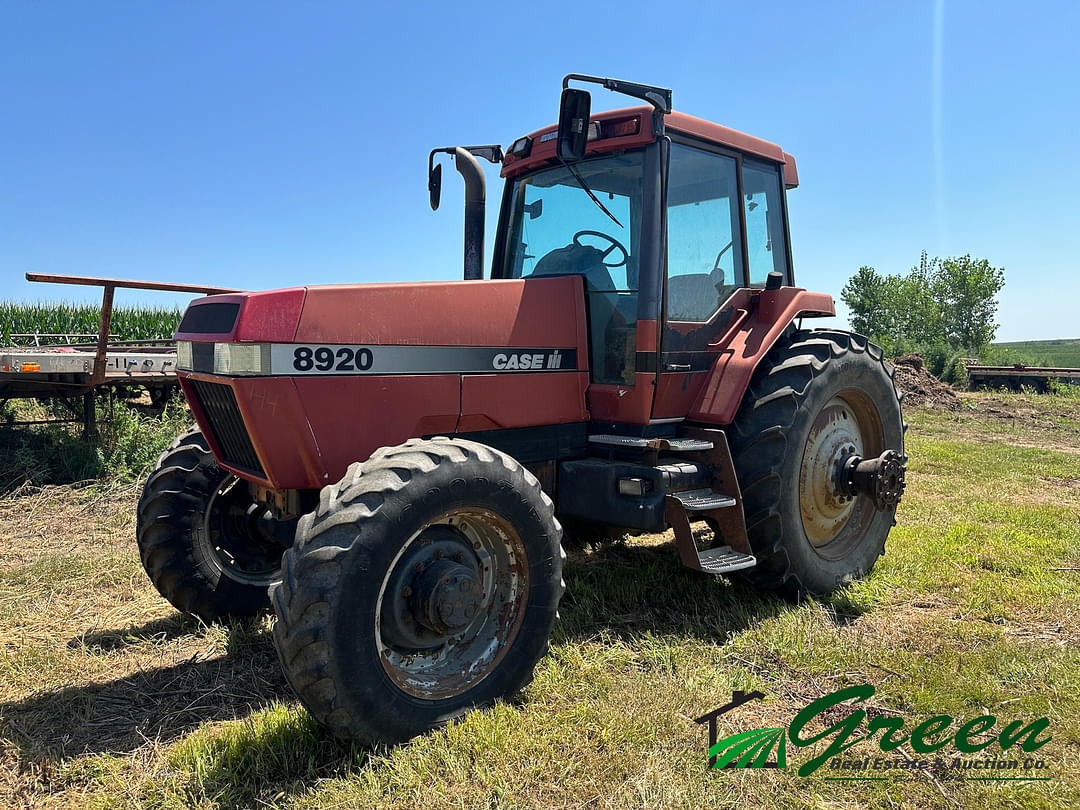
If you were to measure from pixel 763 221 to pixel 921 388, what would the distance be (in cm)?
1370

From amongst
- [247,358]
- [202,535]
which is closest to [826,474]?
[247,358]

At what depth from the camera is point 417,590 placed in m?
2.90

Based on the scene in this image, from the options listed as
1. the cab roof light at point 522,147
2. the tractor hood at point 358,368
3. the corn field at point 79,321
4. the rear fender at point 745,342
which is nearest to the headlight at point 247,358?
the tractor hood at point 358,368

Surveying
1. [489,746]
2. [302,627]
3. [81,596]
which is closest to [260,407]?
[302,627]

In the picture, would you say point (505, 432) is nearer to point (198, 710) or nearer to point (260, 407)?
point (260, 407)

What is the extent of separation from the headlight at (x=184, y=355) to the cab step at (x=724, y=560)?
2644 millimetres

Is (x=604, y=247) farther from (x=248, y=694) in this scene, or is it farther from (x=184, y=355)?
(x=248, y=694)

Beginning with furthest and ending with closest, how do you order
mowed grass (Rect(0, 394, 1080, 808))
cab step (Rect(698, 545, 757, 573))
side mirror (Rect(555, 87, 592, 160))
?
1. cab step (Rect(698, 545, 757, 573))
2. side mirror (Rect(555, 87, 592, 160))
3. mowed grass (Rect(0, 394, 1080, 808))

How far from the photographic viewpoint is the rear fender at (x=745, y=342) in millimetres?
4188

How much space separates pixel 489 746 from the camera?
2.72 metres

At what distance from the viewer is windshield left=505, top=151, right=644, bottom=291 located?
4098 millimetres

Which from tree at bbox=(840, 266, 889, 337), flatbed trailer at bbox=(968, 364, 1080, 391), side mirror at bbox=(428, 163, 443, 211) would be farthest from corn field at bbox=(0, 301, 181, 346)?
tree at bbox=(840, 266, 889, 337)

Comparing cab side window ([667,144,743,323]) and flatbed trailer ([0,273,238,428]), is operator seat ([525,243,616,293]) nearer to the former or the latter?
cab side window ([667,144,743,323])

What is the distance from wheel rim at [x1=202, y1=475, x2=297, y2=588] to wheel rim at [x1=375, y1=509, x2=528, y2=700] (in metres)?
1.39
